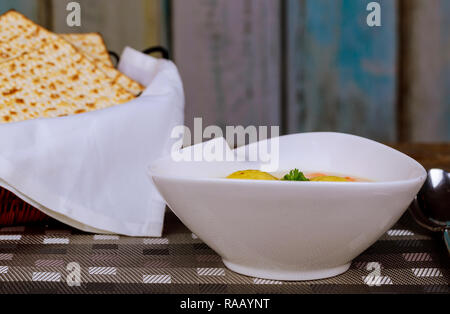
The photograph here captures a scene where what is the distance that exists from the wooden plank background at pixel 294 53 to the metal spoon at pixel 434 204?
2.83 ft

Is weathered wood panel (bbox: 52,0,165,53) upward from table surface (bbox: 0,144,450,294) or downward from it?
upward

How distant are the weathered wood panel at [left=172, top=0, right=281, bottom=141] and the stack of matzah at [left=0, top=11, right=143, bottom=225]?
0.59 metres

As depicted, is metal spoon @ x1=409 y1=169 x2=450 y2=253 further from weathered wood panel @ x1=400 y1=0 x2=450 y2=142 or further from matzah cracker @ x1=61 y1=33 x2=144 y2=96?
weathered wood panel @ x1=400 y1=0 x2=450 y2=142

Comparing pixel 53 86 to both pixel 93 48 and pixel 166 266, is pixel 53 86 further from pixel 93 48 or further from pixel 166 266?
pixel 166 266

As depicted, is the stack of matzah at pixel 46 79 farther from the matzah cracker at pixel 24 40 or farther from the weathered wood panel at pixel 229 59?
the weathered wood panel at pixel 229 59

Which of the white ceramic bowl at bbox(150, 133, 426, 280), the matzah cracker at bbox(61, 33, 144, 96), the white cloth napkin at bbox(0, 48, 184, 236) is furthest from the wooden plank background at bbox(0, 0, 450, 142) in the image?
the white ceramic bowl at bbox(150, 133, 426, 280)

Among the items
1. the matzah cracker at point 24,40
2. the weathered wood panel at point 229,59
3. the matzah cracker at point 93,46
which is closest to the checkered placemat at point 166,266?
the matzah cracker at point 24,40

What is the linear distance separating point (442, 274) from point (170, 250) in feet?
0.75

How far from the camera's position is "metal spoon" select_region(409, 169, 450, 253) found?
0.59 metres

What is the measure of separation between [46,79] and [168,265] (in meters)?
0.37

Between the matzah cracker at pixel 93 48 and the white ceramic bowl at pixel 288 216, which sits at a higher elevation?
the matzah cracker at pixel 93 48

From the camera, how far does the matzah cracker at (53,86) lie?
2.33 feet
